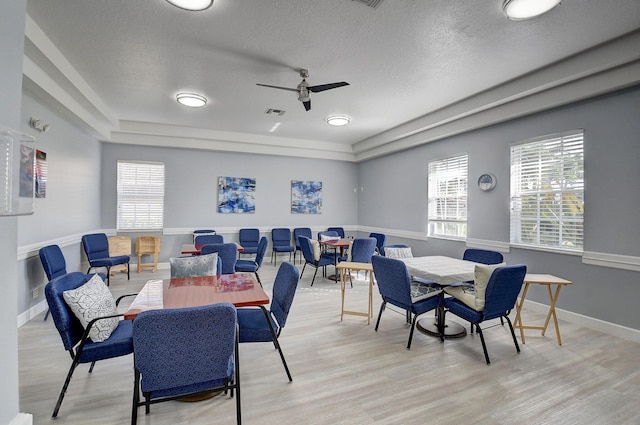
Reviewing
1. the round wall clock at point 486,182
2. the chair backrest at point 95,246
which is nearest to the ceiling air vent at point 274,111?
the round wall clock at point 486,182


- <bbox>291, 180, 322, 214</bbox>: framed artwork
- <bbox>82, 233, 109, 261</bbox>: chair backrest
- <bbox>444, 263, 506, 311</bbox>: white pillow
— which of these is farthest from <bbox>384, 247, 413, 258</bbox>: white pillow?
<bbox>82, 233, 109, 261</bbox>: chair backrest

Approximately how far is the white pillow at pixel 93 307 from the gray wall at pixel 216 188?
4.89 meters

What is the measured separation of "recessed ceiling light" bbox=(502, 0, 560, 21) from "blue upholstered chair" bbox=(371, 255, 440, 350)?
2455mm

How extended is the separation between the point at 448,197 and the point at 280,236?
158 inches

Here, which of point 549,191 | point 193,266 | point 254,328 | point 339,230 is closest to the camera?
point 254,328

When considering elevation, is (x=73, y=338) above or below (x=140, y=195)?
below

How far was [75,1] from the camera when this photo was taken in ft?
8.37

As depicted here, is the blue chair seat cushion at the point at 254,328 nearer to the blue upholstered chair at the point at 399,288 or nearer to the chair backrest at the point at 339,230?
the blue upholstered chair at the point at 399,288

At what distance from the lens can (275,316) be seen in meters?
2.51

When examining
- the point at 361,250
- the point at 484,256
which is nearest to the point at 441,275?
the point at 484,256

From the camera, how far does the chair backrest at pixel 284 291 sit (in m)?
2.26

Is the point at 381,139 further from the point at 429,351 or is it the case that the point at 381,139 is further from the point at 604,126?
the point at 429,351

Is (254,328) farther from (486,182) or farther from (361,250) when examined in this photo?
(486,182)

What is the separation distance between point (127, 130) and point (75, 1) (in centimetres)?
407
